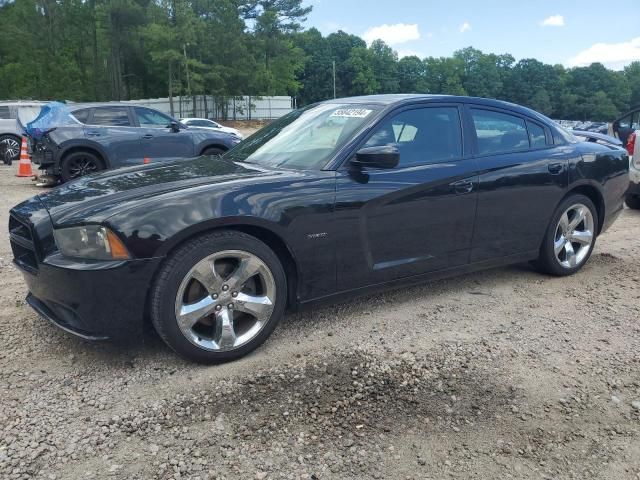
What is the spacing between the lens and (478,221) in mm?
3902

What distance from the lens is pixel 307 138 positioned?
373 cm

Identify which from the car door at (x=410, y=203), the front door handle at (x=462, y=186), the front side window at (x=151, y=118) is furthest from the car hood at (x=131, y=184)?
the front side window at (x=151, y=118)

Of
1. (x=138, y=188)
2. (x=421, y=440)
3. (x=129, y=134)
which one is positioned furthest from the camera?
(x=129, y=134)

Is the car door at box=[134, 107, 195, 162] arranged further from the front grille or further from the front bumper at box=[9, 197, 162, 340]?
the front bumper at box=[9, 197, 162, 340]

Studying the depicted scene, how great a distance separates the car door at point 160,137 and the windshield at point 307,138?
20.4 ft

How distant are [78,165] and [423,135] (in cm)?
766

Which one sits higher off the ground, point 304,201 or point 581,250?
point 304,201

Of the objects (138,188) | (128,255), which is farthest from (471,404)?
(138,188)

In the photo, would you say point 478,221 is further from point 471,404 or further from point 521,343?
point 471,404

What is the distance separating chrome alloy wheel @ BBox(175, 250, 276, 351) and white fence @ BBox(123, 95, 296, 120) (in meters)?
50.4

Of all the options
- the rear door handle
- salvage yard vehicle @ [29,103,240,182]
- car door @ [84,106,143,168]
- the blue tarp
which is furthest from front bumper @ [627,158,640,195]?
the blue tarp

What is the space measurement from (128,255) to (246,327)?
81 centimetres

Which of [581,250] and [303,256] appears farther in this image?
[581,250]

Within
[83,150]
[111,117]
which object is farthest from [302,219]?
[111,117]
